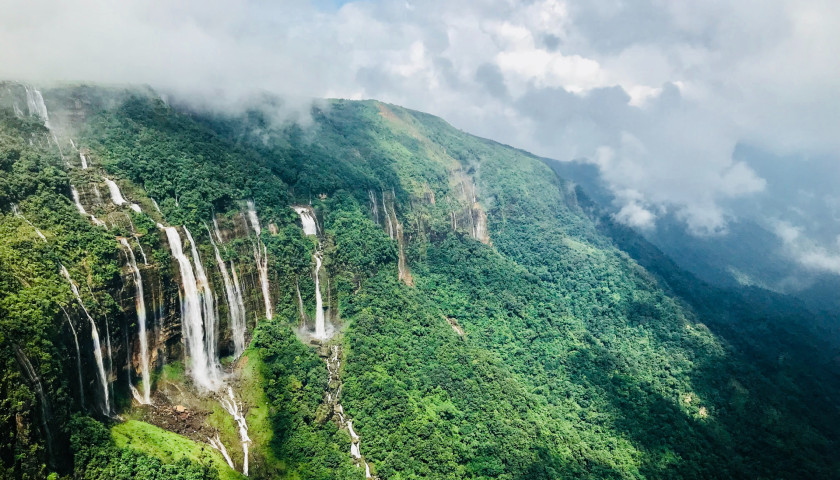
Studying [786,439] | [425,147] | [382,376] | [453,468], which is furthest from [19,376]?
[425,147]

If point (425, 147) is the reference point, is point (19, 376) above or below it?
below

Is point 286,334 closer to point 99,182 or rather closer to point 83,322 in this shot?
point 83,322

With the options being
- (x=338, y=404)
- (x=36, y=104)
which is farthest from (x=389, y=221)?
(x=36, y=104)

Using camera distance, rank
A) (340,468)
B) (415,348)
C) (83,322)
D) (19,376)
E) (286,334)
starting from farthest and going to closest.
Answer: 1. (415,348)
2. (286,334)
3. (340,468)
4. (83,322)
5. (19,376)

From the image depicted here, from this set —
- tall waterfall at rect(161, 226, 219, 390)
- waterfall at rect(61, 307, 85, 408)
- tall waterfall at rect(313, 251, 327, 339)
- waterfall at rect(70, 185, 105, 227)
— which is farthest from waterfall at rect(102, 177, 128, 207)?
tall waterfall at rect(313, 251, 327, 339)

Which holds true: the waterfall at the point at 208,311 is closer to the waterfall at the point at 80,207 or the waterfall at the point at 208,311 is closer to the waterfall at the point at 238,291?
the waterfall at the point at 238,291

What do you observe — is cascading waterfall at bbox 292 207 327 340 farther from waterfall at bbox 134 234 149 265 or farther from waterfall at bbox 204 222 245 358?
waterfall at bbox 134 234 149 265

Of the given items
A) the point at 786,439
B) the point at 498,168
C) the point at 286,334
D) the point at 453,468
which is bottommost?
the point at 786,439
